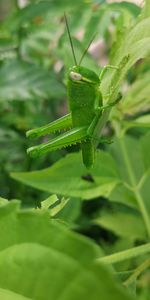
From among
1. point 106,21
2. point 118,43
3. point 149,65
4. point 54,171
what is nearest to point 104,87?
point 118,43

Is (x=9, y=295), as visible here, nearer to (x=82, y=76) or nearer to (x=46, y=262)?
(x=46, y=262)

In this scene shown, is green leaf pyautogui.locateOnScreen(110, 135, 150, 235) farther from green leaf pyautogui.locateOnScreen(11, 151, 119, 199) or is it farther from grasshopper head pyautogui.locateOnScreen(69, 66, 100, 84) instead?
grasshopper head pyautogui.locateOnScreen(69, 66, 100, 84)

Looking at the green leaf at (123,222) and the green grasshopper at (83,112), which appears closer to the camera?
the green grasshopper at (83,112)

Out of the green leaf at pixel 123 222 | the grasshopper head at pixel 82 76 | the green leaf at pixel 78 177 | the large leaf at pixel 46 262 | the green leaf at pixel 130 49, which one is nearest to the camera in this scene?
the large leaf at pixel 46 262

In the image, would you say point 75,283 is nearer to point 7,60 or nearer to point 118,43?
point 118,43

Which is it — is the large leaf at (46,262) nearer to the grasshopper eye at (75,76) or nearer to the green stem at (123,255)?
the green stem at (123,255)

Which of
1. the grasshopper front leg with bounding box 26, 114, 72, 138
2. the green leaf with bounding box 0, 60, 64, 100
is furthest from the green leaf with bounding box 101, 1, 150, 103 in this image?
the green leaf with bounding box 0, 60, 64, 100

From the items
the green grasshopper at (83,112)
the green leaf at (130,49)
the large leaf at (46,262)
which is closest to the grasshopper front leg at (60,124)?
the green grasshopper at (83,112)
